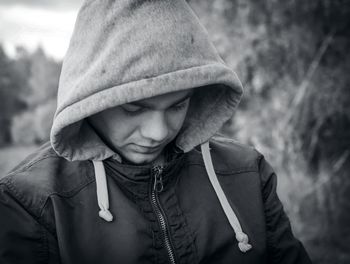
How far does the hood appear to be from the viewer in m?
1.03

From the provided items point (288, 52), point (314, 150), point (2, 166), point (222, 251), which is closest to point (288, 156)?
point (314, 150)

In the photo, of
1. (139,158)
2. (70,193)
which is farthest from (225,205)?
(70,193)

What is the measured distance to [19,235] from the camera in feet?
3.40

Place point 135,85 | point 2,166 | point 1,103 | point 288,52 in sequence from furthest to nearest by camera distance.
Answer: point 1,103 < point 2,166 < point 288,52 < point 135,85

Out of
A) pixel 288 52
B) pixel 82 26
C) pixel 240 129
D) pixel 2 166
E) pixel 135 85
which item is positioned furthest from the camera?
pixel 2 166

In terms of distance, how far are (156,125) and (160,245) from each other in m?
0.49

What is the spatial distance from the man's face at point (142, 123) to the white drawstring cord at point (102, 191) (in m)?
0.11

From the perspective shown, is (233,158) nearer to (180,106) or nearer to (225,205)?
(225,205)

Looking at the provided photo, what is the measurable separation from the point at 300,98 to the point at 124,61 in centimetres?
294

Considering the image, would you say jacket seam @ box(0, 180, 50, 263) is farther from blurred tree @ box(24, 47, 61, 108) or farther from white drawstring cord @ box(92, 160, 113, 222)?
blurred tree @ box(24, 47, 61, 108)

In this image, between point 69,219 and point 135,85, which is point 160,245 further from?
point 135,85

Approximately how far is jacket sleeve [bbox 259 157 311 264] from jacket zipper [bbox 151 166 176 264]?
0.58 m

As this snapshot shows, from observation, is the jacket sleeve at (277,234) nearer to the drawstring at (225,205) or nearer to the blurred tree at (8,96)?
the drawstring at (225,205)

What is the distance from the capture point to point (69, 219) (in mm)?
1148
